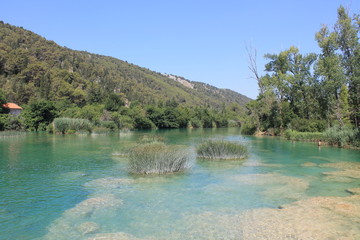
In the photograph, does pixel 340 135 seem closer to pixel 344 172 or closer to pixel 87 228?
pixel 344 172

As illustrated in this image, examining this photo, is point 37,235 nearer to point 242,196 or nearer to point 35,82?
point 242,196

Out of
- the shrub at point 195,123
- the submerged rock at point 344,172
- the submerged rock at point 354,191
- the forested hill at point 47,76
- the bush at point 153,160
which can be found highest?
the forested hill at point 47,76

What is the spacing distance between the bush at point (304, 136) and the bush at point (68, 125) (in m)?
37.6

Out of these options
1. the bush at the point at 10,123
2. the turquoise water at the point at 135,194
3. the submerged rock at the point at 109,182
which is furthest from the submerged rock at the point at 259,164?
the bush at the point at 10,123

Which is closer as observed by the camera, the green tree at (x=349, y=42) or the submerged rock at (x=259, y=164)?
the submerged rock at (x=259, y=164)

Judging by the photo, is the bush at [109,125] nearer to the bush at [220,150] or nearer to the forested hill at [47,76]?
the forested hill at [47,76]

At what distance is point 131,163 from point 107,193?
392 centimetres

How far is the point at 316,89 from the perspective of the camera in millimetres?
44500

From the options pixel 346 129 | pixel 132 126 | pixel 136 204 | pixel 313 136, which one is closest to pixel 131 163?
pixel 136 204

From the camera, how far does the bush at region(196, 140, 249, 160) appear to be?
2231 cm

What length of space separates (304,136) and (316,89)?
25.6ft

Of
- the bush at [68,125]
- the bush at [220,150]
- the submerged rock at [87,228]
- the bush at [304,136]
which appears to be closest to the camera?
the submerged rock at [87,228]

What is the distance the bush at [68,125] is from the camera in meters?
56.0

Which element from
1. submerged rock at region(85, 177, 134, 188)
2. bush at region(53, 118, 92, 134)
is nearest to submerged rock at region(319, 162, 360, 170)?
submerged rock at region(85, 177, 134, 188)
